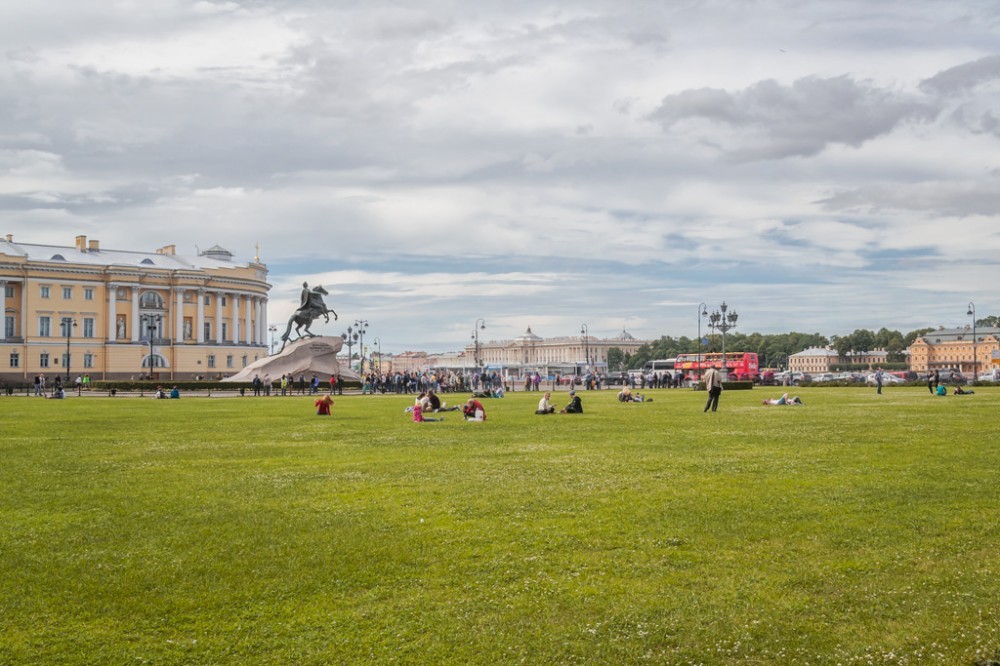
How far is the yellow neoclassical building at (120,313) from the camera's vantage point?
97.2 m

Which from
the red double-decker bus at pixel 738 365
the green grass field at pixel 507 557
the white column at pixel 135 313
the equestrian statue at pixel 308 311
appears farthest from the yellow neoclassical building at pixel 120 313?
the green grass field at pixel 507 557

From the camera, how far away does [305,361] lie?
211 feet

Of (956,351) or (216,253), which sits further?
(956,351)

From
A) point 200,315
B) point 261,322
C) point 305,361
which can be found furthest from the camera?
point 261,322

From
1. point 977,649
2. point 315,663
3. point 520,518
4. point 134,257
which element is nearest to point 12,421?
point 520,518

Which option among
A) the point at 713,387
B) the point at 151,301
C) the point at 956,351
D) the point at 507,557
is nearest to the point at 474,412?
the point at 713,387

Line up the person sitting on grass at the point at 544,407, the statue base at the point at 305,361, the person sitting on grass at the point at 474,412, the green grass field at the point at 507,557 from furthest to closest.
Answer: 1. the statue base at the point at 305,361
2. the person sitting on grass at the point at 544,407
3. the person sitting on grass at the point at 474,412
4. the green grass field at the point at 507,557

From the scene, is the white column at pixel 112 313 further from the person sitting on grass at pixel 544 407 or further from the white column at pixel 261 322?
the person sitting on grass at pixel 544 407

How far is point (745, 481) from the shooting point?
12555mm

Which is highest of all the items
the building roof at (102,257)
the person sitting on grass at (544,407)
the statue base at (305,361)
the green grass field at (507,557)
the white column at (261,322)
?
the building roof at (102,257)

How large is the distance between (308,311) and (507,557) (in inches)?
2349

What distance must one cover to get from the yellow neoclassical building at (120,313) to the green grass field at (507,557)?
8535 cm

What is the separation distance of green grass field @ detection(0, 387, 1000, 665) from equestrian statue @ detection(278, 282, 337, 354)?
50095mm

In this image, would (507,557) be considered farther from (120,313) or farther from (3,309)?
(120,313)
